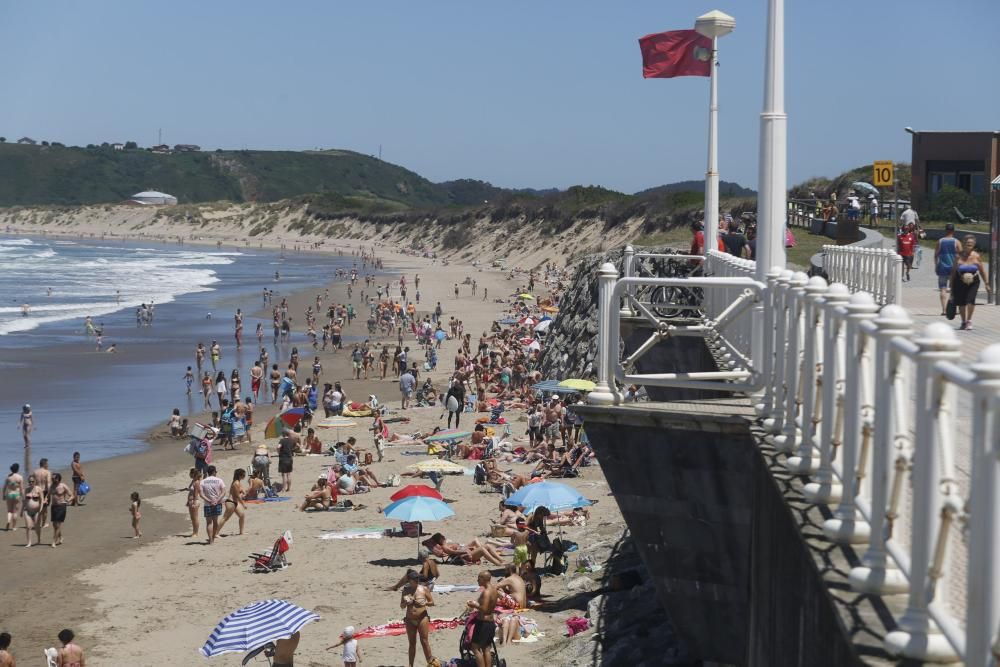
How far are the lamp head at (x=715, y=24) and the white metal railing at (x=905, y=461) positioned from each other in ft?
25.0

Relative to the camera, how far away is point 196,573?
1822 cm

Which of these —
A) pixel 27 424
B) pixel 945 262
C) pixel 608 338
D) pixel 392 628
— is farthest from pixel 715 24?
pixel 27 424

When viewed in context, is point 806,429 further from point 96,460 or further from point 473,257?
point 473,257

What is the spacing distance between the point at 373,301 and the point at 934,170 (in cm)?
3261

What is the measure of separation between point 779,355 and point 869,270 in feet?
17.5

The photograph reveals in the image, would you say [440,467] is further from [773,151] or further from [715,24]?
[773,151]

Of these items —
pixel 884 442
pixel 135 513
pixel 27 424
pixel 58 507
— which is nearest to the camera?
pixel 884 442

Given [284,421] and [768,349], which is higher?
[768,349]

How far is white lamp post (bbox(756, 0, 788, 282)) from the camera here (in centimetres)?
881

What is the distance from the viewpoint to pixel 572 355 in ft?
105

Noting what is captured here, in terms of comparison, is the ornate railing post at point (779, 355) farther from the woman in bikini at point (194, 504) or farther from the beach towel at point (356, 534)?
the woman in bikini at point (194, 504)

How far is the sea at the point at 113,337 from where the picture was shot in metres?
31.7

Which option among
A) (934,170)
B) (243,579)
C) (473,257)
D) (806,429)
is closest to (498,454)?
(243,579)

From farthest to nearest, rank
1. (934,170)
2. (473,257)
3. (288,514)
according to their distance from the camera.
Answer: (473,257) → (934,170) → (288,514)
